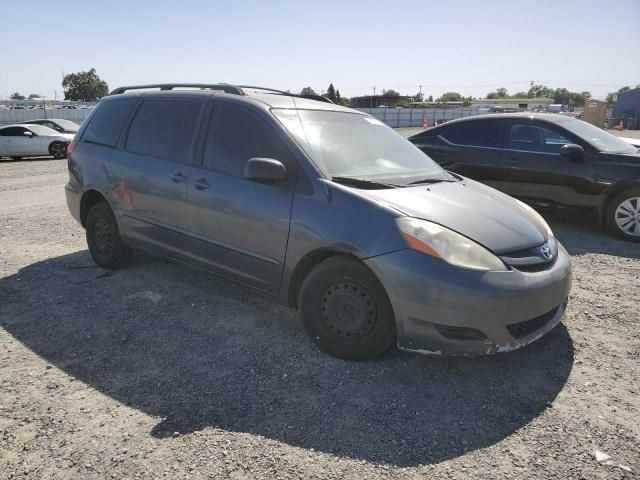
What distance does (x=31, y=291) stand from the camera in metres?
4.55

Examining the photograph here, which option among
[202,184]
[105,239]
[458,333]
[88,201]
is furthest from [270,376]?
[88,201]

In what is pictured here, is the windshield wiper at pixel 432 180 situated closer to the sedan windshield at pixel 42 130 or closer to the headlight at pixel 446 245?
the headlight at pixel 446 245

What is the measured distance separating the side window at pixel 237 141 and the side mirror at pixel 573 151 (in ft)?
15.3

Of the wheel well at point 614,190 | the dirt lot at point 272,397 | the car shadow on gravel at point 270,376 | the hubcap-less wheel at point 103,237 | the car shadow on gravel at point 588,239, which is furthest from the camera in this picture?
the wheel well at point 614,190

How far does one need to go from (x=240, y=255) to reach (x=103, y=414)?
Answer: 1.43 metres

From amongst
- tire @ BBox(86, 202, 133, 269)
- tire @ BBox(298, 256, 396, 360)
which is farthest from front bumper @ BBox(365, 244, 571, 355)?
tire @ BBox(86, 202, 133, 269)

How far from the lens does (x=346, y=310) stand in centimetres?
318

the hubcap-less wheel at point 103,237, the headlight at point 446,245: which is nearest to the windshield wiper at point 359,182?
the headlight at point 446,245

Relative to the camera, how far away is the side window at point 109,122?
483cm

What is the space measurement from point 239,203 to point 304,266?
71cm

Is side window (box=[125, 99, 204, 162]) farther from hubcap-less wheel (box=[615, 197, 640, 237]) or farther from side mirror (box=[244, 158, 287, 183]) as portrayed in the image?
hubcap-less wheel (box=[615, 197, 640, 237])

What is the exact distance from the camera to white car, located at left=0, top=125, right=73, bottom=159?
16.5 m

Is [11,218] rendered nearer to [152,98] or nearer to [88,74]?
[152,98]

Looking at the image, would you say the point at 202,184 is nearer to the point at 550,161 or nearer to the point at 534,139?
the point at 550,161
